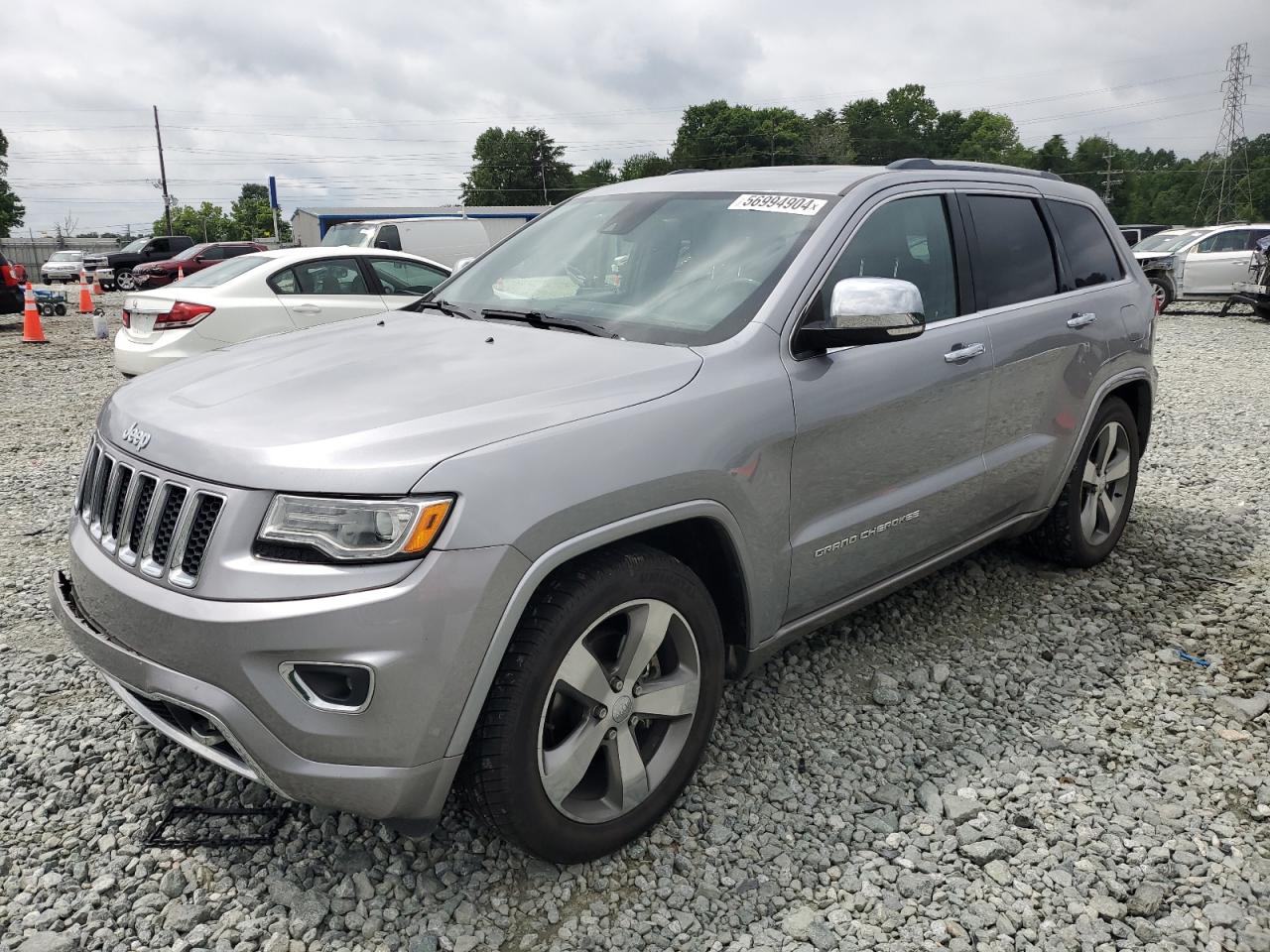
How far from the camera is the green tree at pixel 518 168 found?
328 ft

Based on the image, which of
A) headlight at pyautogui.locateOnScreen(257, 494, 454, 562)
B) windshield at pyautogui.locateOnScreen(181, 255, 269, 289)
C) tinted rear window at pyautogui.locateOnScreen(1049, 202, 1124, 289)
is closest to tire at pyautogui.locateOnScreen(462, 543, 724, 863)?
headlight at pyautogui.locateOnScreen(257, 494, 454, 562)

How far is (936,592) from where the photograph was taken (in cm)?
439

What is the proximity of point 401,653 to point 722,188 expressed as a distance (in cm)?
215

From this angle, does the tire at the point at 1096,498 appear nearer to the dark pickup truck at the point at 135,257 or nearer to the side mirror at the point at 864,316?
the side mirror at the point at 864,316

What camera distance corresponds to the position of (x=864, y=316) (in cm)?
276

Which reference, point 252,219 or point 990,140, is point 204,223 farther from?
point 990,140

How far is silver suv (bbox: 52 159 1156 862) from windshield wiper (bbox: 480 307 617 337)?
0.04 feet

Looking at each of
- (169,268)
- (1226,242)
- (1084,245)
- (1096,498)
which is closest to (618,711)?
(1096,498)

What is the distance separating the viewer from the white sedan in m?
8.45

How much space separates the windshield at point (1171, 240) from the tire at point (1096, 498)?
53.7 feet

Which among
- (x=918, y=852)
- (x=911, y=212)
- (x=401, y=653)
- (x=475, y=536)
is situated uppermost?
(x=911, y=212)

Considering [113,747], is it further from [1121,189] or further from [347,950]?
[1121,189]

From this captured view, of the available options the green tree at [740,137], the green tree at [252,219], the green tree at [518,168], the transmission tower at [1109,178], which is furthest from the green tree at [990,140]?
the green tree at [252,219]

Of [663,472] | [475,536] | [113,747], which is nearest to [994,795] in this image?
[663,472]
